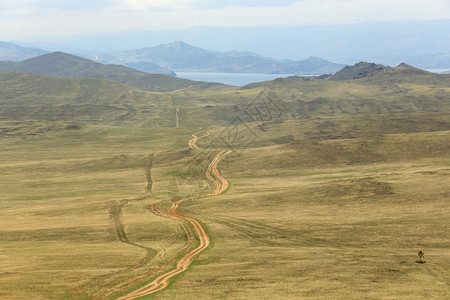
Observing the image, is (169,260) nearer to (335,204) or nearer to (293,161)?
(335,204)

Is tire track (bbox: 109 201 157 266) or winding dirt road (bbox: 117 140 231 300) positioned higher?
winding dirt road (bbox: 117 140 231 300)

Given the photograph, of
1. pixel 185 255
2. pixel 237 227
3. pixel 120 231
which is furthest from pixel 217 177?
pixel 185 255

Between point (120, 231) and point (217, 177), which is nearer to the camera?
point (120, 231)

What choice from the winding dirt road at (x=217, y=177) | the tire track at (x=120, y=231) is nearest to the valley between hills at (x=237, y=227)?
the tire track at (x=120, y=231)

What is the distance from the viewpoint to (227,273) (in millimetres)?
52031

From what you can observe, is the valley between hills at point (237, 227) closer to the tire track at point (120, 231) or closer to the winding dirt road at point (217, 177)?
the tire track at point (120, 231)

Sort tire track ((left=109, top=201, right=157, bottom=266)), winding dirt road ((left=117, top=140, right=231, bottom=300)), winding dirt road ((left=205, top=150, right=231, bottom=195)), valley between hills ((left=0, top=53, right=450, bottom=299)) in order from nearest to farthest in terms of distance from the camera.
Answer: valley between hills ((left=0, top=53, right=450, bottom=299)), winding dirt road ((left=117, top=140, right=231, bottom=300)), tire track ((left=109, top=201, right=157, bottom=266)), winding dirt road ((left=205, top=150, right=231, bottom=195))

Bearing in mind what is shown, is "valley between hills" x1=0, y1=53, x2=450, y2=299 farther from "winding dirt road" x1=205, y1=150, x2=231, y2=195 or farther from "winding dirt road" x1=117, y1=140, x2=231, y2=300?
"winding dirt road" x1=205, y1=150, x2=231, y2=195

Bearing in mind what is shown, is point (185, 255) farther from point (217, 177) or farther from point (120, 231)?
point (217, 177)

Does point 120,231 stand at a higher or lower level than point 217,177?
lower

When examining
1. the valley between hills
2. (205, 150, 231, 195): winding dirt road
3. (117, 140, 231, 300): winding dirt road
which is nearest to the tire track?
the valley between hills

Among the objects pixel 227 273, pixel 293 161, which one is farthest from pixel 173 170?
pixel 227 273

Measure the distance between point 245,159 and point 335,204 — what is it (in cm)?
6164

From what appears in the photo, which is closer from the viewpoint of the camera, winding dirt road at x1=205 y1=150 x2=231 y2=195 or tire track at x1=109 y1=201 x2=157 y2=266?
tire track at x1=109 y1=201 x2=157 y2=266
